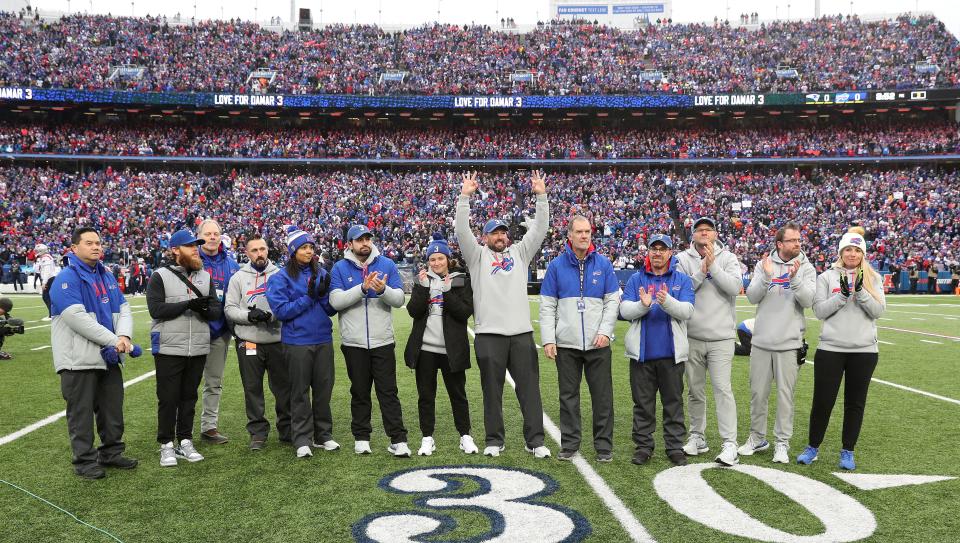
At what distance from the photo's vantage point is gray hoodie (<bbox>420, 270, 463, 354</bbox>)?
21.7 ft

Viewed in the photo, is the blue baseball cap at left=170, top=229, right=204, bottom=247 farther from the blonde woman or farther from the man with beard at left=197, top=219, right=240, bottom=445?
the blonde woman

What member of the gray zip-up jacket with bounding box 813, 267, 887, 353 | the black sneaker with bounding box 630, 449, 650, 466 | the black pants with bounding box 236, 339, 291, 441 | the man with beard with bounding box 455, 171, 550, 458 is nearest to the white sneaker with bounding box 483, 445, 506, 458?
the man with beard with bounding box 455, 171, 550, 458

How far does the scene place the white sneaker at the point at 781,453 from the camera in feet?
19.9

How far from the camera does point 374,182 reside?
45750mm

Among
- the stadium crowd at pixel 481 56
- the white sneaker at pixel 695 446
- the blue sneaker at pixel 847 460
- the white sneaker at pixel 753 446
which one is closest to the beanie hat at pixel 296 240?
the white sneaker at pixel 695 446

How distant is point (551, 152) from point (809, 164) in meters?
16.6

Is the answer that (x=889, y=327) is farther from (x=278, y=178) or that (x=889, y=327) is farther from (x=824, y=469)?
(x=278, y=178)

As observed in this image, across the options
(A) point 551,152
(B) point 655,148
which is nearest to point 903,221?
(B) point 655,148

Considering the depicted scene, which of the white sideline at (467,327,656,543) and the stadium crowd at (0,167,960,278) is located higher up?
the stadium crowd at (0,167,960,278)

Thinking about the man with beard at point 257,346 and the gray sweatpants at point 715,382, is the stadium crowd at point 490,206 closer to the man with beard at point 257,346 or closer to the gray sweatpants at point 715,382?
the man with beard at point 257,346

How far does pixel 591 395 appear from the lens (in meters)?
6.31

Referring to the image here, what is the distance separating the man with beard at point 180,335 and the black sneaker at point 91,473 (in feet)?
1.60

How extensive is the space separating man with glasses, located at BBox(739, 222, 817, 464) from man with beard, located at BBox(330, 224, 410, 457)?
3052mm

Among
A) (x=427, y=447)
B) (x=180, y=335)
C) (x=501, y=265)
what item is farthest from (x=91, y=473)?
(x=501, y=265)
